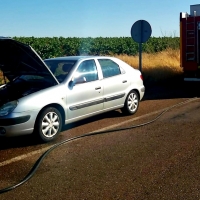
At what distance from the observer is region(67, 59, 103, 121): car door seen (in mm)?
7215

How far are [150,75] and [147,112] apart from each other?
610 cm

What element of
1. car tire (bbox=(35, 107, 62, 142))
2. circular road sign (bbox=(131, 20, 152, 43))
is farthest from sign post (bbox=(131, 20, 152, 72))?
car tire (bbox=(35, 107, 62, 142))

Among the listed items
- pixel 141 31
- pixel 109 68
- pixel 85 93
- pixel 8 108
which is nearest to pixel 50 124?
pixel 8 108

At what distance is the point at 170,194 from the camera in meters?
4.35

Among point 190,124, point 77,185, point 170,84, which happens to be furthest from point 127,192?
point 170,84

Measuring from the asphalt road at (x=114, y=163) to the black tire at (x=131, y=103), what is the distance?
48 centimetres

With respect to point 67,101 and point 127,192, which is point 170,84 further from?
point 127,192

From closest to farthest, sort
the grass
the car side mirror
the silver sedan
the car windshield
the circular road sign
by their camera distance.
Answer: the silver sedan → the car side mirror → the car windshield → the circular road sign → the grass

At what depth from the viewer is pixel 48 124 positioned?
6.73m

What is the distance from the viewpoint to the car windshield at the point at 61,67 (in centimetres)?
742

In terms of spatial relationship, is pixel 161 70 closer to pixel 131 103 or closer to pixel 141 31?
pixel 141 31

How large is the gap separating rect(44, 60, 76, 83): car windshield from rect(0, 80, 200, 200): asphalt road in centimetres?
106

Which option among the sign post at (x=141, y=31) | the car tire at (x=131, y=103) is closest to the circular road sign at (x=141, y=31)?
the sign post at (x=141, y=31)

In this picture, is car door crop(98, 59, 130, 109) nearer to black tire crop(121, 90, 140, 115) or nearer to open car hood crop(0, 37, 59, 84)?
black tire crop(121, 90, 140, 115)
